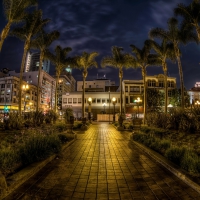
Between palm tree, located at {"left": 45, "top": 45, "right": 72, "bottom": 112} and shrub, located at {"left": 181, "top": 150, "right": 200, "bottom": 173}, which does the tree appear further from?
shrub, located at {"left": 181, "top": 150, "right": 200, "bottom": 173}

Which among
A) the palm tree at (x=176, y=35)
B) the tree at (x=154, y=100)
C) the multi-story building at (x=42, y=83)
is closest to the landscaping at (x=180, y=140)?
the palm tree at (x=176, y=35)

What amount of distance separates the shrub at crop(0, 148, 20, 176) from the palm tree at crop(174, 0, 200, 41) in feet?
63.1

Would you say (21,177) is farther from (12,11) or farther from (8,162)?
(12,11)

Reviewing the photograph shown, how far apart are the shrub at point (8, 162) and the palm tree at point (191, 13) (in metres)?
19.2

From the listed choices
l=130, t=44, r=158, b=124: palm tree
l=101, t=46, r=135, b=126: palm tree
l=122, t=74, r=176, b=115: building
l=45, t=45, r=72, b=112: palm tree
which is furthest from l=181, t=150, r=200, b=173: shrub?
l=122, t=74, r=176, b=115: building

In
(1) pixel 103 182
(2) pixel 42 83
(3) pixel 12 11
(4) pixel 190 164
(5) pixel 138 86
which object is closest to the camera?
(1) pixel 103 182

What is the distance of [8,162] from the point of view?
14.1 ft

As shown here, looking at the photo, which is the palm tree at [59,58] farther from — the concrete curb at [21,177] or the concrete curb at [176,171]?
the concrete curb at [176,171]

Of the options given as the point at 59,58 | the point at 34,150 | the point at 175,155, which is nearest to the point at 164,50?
the point at 59,58

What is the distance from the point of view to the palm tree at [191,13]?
1684 cm

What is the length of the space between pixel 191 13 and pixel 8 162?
20563 mm

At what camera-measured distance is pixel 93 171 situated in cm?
514

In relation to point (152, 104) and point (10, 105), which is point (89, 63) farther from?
point (10, 105)

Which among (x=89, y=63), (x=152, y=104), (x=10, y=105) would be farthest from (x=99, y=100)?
(x=10, y=105)
